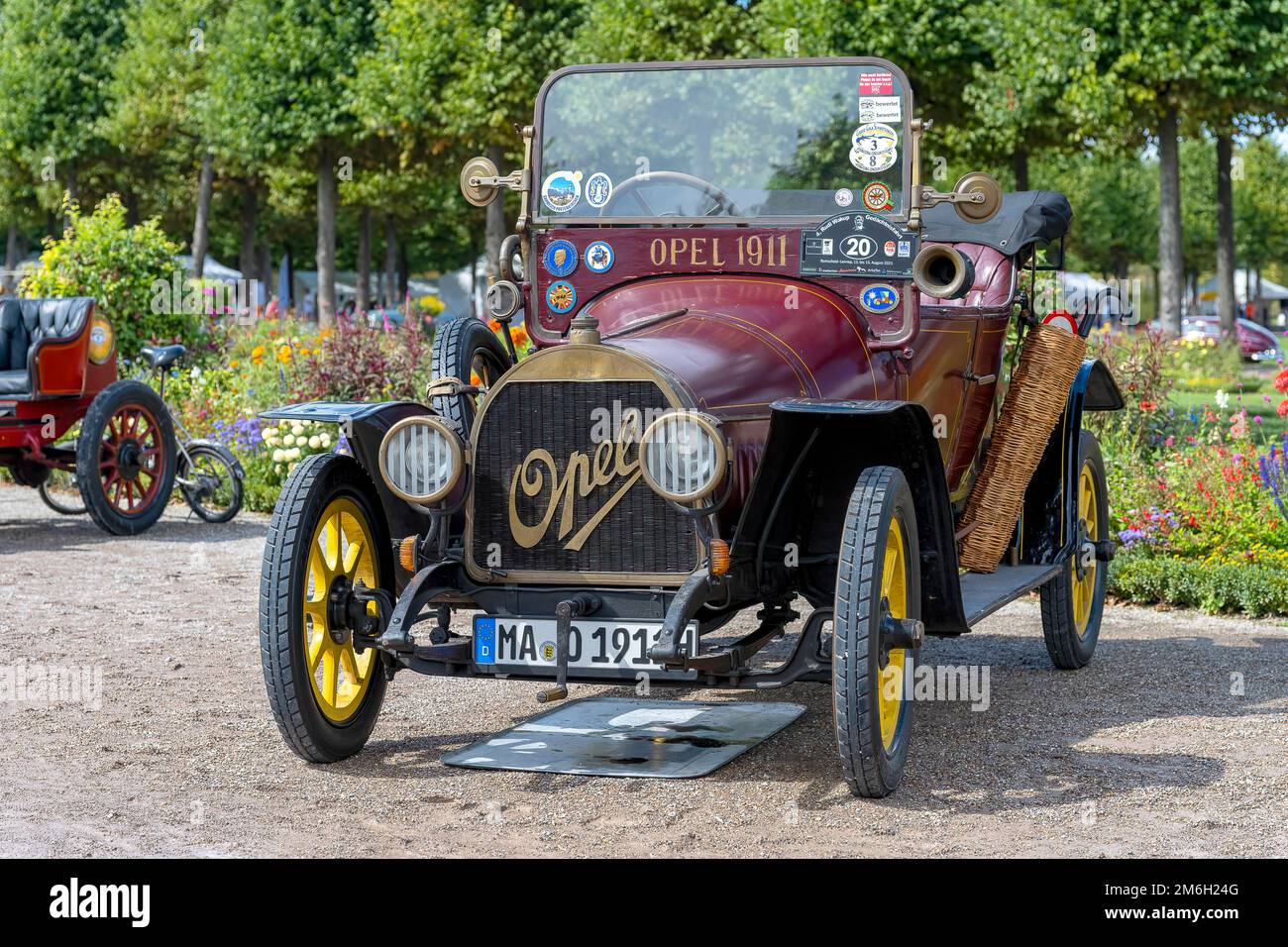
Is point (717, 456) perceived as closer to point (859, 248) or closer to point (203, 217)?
point (859, 248)

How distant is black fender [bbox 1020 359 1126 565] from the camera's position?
22.4 ft

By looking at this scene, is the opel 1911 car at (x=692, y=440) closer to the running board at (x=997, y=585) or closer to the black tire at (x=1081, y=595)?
the running board at (x=997, y=585)

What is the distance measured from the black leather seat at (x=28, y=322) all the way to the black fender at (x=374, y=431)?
616 cm

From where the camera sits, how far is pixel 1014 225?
270 inches

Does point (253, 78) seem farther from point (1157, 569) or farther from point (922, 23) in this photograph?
point (1157, 569)

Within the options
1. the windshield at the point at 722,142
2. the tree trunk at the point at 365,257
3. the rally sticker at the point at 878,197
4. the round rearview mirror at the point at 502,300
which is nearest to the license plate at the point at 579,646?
the round rearview mirror at the point at 502,300

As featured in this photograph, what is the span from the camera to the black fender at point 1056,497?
22.4ft

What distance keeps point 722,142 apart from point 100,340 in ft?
20.7

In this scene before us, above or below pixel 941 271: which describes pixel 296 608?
below

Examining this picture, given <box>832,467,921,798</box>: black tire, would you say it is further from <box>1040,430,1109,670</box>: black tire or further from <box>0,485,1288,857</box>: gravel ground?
<box>1040,430,1109,670</box>: black tire

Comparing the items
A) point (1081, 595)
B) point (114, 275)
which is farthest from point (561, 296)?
point (114, 275)

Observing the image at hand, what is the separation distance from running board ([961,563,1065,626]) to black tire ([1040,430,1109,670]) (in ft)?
0.50
